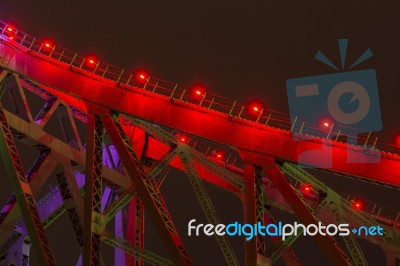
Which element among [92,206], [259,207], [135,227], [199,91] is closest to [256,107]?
[199,91]

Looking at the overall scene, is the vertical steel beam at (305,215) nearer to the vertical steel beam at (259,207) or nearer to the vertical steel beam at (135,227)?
the vertical steel beam at (259,207)

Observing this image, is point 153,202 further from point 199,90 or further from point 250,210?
point 199,90

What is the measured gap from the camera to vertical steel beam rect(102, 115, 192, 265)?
2502 cm

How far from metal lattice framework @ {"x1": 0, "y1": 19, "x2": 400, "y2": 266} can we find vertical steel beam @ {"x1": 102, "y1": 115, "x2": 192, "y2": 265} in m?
0.04

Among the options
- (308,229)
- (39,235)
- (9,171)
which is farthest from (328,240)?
(9,171)

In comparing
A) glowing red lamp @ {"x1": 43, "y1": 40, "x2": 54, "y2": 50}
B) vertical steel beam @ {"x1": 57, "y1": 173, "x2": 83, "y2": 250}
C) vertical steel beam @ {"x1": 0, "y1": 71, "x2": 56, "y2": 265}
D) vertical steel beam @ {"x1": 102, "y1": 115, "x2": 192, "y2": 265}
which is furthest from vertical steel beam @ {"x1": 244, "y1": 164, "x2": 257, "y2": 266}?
glowing red lamp @ {"x1": 43, "y1": 40, "x2": 54, "y2": 50}

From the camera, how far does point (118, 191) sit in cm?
3603

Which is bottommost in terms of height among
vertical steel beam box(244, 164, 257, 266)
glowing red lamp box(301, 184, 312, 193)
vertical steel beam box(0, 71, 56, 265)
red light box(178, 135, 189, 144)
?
vertical steel beam box(0, 71, 56, 265)

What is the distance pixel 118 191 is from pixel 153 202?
1040cm

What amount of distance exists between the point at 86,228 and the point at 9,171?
167 inches

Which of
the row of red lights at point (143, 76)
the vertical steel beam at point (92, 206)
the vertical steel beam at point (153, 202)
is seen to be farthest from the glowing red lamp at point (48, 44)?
Result: the vertical steel beam at point (92, 206)

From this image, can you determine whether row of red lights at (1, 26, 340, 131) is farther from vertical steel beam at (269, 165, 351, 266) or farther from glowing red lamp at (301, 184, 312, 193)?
glowing red lamp at (301, 184, 312, 193)

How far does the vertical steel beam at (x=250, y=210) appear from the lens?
25062mm

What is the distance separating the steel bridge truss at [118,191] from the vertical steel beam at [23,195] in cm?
4
